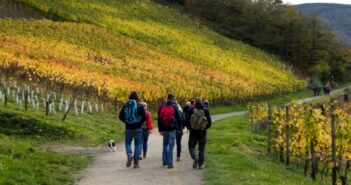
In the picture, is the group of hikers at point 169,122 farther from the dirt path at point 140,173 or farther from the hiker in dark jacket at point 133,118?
the dirt path at point 140,173

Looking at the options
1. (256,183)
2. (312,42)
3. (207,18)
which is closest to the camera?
(256,183)

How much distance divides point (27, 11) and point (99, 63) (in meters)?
19.4

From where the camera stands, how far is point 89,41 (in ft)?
206

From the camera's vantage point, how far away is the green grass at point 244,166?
52.0 feet

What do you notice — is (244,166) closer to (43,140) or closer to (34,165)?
(34,165)

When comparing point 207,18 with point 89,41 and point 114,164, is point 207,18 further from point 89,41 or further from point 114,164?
point 114,164

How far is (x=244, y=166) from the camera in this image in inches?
715

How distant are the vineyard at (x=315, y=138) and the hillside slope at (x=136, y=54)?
1612 centimetres

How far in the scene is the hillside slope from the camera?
142 ft

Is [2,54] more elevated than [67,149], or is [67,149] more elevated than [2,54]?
[2,54]

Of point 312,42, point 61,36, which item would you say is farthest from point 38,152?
point 312,42

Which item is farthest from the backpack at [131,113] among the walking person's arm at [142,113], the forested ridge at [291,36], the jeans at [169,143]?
the forested ridge at [291,36]

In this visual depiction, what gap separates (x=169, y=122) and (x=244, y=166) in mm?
2821

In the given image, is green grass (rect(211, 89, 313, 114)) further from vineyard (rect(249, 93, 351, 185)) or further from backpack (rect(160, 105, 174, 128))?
backpack (rect(160, 105, 174, 128))
